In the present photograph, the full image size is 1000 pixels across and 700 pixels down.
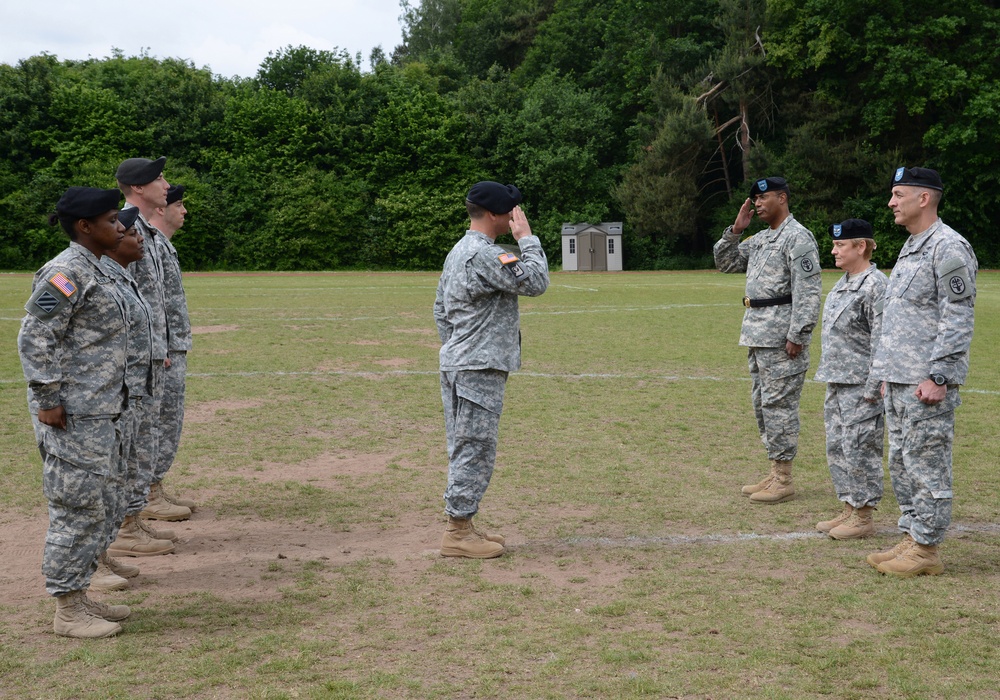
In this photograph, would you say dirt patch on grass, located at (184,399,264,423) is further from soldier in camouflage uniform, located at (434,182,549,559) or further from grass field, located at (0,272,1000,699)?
soldier in camouflage uniform, located at (434,182,549,559)

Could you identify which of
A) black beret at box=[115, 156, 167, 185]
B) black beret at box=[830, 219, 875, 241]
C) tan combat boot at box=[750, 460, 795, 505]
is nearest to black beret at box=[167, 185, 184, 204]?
black beret at box=[115, 156, 167, 185]

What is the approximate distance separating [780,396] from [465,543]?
2.69 meters

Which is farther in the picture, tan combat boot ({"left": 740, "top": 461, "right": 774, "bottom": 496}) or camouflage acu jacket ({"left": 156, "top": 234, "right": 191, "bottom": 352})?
tan combat boot ({"left": 740, "top": 461, "right": 774, "bottom": 496})

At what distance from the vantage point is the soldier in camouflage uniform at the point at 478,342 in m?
5.39

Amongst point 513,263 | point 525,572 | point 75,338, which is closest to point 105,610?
point 75,338

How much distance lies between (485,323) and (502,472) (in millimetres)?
2433

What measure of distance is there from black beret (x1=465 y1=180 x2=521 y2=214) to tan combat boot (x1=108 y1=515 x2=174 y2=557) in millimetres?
2849

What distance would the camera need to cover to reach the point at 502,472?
25.0 ft

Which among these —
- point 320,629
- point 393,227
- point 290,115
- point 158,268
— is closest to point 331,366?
point 158,268

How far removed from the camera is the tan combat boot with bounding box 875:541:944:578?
511 centimetres

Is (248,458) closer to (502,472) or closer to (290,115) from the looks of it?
Result: (502,472)

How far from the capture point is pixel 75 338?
4402 millimetres

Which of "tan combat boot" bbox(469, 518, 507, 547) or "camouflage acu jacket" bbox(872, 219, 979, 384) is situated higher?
"camouflage acu jacket" bbox(872, 219, 979, 384)

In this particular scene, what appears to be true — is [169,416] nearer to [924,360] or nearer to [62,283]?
[62,283]
